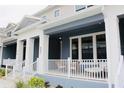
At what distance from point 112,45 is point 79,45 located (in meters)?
4.95

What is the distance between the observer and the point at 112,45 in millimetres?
6703

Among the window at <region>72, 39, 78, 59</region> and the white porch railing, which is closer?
the white porch railing

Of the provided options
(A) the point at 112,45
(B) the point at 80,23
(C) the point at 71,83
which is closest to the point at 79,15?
(B) the point at 80,23

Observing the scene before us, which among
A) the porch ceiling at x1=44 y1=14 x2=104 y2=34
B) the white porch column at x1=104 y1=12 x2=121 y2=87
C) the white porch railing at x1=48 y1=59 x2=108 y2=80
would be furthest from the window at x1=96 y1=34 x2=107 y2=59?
the white porch column at x1=104 y1=12 x2=121 y2=87

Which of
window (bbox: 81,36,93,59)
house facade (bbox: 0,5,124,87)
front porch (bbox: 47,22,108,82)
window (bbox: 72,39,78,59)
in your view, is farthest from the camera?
window (bbox: 72,39,78,59)

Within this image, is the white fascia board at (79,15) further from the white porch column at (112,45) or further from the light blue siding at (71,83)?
the light blue siding at (71,83)

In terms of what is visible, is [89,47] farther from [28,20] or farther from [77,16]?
[28,20]

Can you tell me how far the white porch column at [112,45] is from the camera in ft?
21.1

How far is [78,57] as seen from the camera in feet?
38.3

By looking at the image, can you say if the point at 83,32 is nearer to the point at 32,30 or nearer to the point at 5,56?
the point at 32,30

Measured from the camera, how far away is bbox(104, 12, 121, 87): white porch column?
6.45 meters

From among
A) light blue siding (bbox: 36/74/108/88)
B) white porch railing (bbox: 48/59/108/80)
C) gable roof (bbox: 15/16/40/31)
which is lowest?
light blue siding (bbox: 36/74/108/88)

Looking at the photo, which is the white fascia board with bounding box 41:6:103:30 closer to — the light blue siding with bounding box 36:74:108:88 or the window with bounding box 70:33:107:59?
the window with bounding box 70:33:107:59
